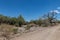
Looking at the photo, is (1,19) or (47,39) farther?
(1,19)

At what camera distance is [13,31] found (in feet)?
Result: 63.3

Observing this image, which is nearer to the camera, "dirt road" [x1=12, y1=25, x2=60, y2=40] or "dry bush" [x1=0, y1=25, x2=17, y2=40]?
"dirt road" [x1=12, y1=25, x2=60, y2=40]

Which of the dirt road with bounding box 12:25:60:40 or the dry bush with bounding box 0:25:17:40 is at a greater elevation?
the dry bush with bounding box 0:25:17:40

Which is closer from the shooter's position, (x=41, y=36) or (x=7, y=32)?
(x=41, y=36)

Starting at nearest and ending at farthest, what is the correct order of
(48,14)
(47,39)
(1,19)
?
(47,39) < (1,19) < (48,14)

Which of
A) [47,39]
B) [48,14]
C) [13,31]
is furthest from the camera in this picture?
[48,14]

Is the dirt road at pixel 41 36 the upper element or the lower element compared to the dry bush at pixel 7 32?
lower

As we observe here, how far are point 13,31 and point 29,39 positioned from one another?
5980 mm

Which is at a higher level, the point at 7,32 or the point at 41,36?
the point at 7,32

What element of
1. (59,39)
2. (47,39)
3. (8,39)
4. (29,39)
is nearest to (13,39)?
(8,39)

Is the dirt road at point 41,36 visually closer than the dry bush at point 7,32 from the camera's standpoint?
Yes

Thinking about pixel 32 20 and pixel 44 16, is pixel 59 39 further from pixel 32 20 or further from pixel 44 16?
A: pixel 32 20

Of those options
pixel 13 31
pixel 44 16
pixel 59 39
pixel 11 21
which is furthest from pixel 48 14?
pixel 59 39

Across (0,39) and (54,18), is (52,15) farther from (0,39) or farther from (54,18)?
(0,39)
